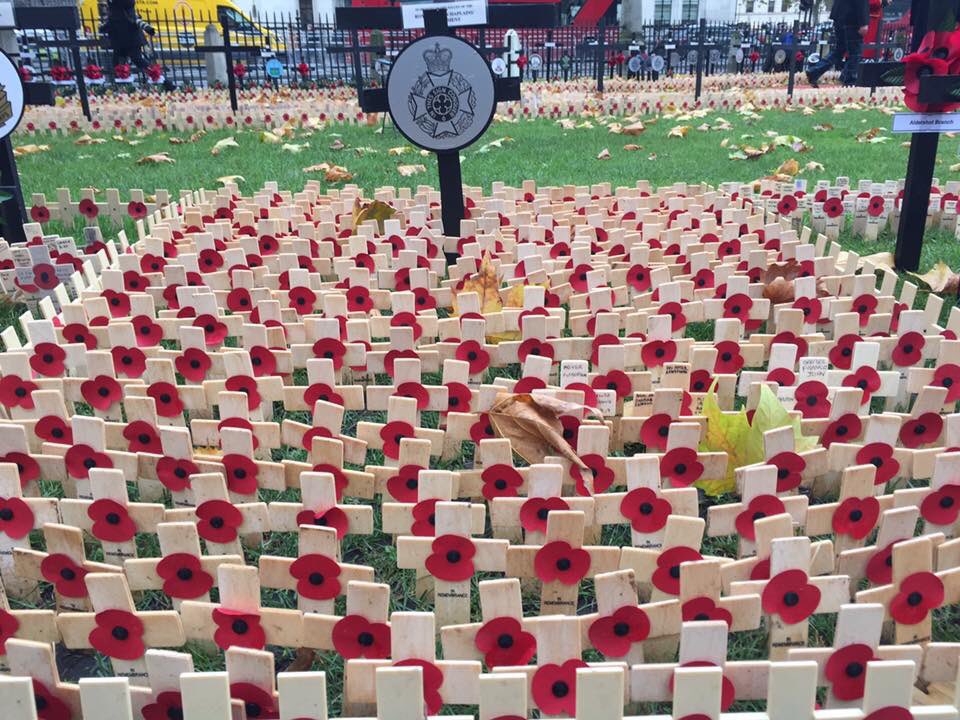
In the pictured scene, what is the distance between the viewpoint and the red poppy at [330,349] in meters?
3.07

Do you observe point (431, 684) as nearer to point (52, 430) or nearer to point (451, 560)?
point (451, 560)

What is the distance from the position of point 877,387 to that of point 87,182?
753cm

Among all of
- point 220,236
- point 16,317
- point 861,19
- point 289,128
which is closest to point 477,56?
point 220,236

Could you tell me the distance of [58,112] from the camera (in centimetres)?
1254

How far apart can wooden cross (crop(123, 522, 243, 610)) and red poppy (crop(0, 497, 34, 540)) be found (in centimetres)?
36

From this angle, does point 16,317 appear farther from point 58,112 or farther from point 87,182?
point 58,112

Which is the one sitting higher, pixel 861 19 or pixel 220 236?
pixel 861 19

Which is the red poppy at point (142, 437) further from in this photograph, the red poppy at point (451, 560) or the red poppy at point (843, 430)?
the red poppy at point (843, 430)

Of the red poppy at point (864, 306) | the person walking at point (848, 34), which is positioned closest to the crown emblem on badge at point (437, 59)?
the red poppy at point (864, 306)

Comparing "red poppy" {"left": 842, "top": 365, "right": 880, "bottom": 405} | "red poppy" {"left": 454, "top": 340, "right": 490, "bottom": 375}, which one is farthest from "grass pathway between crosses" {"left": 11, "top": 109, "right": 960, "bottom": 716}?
"red poppy" {"left": 842, "top": 365, "right": 880, "bottom": 405}

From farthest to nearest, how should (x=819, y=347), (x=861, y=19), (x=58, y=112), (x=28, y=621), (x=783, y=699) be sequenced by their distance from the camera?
(x=861, y=19) < (x=58, y=112) < (x=819, y=347) < (x=28, y=621) < (x=783, y=699)

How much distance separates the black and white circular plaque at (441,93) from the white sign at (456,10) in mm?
328

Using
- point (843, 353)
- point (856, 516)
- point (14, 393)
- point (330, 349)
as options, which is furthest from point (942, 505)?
point (14, 393)

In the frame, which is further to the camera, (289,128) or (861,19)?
(861,19)
